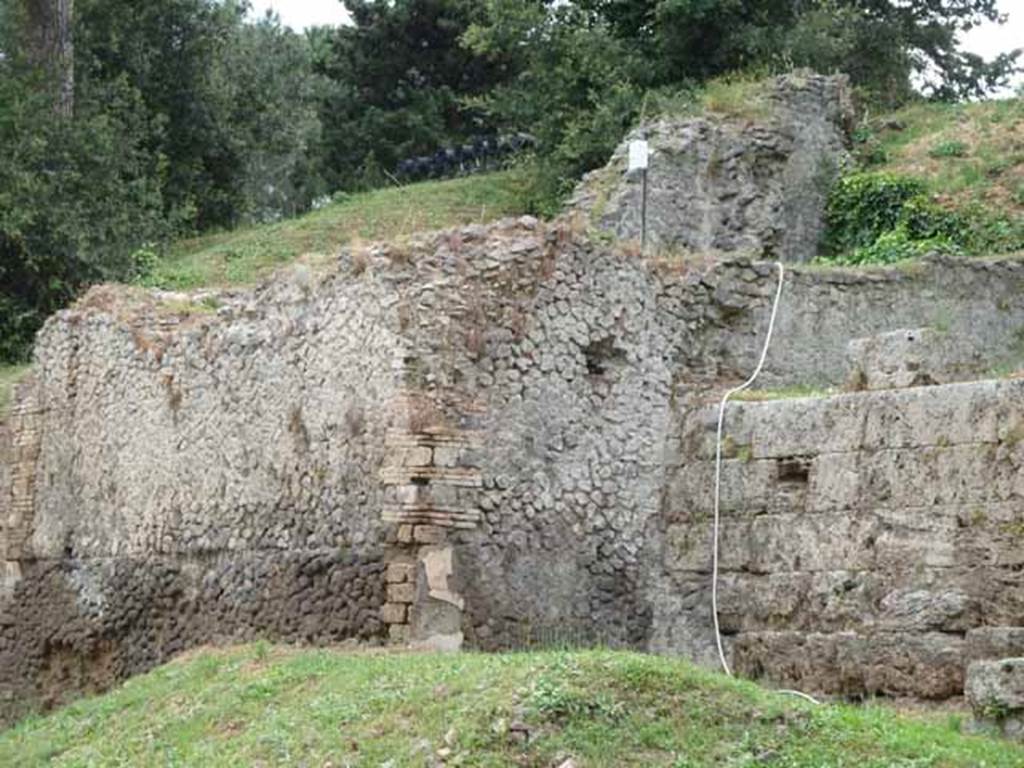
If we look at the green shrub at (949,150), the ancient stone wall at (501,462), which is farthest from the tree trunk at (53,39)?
the ancient stone wall at (501,462)

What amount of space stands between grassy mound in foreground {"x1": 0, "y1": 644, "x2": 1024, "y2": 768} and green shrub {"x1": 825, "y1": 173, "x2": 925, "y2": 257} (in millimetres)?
10480

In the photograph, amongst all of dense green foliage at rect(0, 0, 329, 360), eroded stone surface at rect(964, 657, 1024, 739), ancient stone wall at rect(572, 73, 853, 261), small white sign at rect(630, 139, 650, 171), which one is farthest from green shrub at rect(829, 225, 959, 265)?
dense green foliage at rect(0, 0, 329, 360)

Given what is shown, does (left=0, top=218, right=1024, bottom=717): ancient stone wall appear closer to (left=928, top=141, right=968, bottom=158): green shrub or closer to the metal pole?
the metal pole

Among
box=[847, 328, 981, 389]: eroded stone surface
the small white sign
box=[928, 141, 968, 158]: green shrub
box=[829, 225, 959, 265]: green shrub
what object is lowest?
box=[847, 328, 981, 389]: eroded stone surface

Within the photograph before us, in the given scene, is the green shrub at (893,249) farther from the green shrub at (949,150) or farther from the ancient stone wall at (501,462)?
the ancient stone wall at (501,462)

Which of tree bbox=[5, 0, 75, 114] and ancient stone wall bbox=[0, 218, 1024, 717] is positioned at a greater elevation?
tree bbox=[5, 0, 75, 114]

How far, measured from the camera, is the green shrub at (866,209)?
22.0 metres

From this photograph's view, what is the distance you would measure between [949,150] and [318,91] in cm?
1528

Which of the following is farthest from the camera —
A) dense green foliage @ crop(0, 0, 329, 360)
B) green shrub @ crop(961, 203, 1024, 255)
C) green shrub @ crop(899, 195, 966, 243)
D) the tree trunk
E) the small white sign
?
the tree trunk

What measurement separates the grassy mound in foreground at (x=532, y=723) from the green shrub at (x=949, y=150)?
12422mm

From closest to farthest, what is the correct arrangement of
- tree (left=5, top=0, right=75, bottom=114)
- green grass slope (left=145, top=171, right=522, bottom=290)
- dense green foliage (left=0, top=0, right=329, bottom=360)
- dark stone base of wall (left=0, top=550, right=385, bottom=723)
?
dark stone base of wall (left=0, top=550, right=385, bottom=723) → green grass slope (left=145, top=171, right=522, bottom=290) → dense green foliage (left=0, top=0, right=329, bottom=360) → tree (left=5, top=0, right=75, bottom=114)

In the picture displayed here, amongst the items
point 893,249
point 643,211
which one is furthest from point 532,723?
point 893,249

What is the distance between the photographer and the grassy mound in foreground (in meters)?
10.2

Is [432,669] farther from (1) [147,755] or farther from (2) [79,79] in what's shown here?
(2) [79,79]
